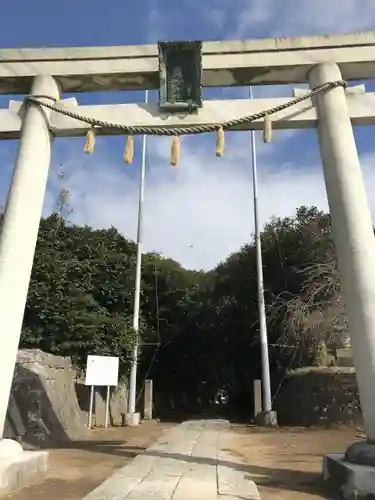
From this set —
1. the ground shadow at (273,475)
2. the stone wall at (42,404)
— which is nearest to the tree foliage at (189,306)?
the stone wall at (42,404)

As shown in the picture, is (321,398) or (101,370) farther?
(321,398)

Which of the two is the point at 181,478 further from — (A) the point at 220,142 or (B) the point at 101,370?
(B) the point at 101,370

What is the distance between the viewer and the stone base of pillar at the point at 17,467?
4.80m

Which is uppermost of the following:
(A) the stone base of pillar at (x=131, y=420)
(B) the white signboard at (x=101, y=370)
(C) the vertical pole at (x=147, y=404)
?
(B) the white signboard at (x=101, y=370)

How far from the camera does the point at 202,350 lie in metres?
24.3

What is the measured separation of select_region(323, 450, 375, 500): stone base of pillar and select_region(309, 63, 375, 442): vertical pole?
52 cm

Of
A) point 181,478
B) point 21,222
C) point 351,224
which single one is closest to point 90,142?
point 21,222

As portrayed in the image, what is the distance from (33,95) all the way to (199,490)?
5.36 metres

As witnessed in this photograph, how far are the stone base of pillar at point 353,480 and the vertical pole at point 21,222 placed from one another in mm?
3703

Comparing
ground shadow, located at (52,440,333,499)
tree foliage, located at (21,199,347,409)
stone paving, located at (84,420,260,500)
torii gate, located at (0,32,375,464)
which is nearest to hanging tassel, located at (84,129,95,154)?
torii gate, located at (0,32,375,464)

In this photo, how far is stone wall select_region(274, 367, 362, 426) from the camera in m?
14.3

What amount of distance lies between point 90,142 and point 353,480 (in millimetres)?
5055

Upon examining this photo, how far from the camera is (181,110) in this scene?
6727 mm

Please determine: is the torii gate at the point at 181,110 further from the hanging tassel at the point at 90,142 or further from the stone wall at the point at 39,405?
the stone wall at the point at 39,405
